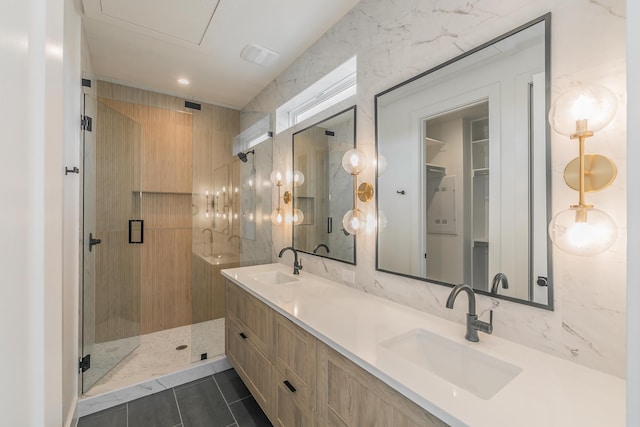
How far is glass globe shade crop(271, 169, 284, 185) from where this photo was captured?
8.96 feet

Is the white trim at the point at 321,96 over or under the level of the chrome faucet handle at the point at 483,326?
over

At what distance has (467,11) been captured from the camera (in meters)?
1.27

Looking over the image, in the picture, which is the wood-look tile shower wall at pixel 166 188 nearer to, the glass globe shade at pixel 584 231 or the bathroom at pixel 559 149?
the bathroom at pixel 559 149

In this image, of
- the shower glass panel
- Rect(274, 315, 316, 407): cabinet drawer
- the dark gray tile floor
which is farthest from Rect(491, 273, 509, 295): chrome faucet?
the shower glass panel

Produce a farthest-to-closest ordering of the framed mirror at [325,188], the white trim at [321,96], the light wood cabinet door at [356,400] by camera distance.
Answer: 1. the white trim at [321,96]
2. the framed mirror at [325,188]
3. the light wood cabinet door at [356,400]

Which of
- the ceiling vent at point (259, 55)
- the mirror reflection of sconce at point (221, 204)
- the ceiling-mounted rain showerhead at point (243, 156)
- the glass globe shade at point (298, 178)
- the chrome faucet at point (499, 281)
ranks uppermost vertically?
the ceiling vent at point (259, 55)

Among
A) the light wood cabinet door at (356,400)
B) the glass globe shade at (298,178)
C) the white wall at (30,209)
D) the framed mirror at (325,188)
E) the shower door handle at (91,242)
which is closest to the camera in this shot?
the white wall at (30,209)

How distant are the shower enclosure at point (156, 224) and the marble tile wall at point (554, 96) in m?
1.59

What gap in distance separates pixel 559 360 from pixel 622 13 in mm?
1142

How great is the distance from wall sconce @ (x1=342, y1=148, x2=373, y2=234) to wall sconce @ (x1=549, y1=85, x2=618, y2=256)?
0.97 m

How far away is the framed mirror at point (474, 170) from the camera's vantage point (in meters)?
A: 1.07

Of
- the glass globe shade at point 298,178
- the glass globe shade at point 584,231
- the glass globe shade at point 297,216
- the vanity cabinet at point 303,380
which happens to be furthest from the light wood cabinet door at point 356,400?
the glass globe shade at point 298,178

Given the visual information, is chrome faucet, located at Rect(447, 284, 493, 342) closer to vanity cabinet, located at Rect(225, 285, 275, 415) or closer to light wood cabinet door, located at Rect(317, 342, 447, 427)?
light wood cabinet door, located at Rect(317, 342, 447, 427)

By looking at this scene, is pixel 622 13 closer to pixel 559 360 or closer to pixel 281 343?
pixel 559 360
